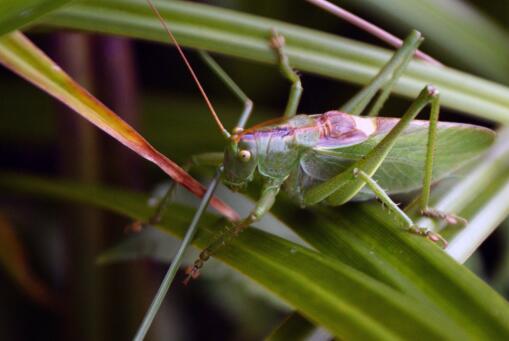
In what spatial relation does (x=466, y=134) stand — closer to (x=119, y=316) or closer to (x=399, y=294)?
(x=399, y=294)

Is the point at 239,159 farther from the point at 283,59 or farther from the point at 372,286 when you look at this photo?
the point at 372,286

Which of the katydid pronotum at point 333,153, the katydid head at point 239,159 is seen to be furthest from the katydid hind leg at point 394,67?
the katydid head at point 239,159

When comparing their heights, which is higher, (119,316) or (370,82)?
(370,82)

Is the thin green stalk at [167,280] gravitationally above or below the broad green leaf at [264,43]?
below

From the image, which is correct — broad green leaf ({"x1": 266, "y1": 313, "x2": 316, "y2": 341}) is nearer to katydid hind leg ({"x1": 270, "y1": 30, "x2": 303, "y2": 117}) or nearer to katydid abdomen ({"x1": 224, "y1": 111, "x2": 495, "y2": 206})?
katydid abdomen ({"x1": 224, "y1": 111, "x2": 495, "y2": 206})

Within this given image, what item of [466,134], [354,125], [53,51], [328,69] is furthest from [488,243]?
[53,51]

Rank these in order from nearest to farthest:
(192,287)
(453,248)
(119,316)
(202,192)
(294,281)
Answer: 1. (294,281)
2. (453,248)
3. (202,192)
4. (119,316)
5. (192,287)

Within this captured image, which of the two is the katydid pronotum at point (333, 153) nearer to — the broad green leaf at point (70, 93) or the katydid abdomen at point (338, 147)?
the katydid abdomen at point (338, 147)
